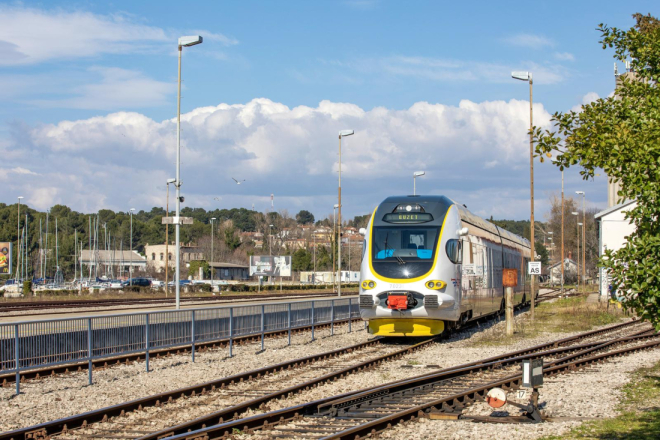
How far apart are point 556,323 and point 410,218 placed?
1265 centimetres

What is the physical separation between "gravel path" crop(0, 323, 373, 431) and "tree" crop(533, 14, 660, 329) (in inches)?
322

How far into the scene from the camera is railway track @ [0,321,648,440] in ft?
32.0

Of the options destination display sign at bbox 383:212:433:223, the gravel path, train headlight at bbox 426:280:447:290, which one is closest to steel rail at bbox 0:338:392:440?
the gravel path

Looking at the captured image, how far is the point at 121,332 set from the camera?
1548cm

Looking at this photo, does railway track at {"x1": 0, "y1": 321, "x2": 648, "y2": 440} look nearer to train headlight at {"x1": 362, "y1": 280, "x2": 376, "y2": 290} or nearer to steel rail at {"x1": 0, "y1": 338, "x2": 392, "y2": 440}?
steel rail at {"x1": 0, "y1": 338, "x2": 392, "y2": 440}

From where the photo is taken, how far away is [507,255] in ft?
109

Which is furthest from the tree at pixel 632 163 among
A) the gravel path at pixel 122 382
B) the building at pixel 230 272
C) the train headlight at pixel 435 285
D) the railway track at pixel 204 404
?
the building at pixel 230 272

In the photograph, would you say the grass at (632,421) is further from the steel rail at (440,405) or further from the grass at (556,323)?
the grass at (556,323)

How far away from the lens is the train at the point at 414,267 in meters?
19.1

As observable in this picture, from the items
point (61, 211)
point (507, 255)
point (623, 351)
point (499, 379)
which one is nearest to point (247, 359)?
point (499, 379)

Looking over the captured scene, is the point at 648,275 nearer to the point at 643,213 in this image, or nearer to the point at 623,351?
the point at 643,213

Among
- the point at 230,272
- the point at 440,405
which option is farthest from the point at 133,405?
the point at 230,272

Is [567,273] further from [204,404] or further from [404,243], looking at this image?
[204,404]

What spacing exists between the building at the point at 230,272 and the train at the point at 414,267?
8655 centimetres
